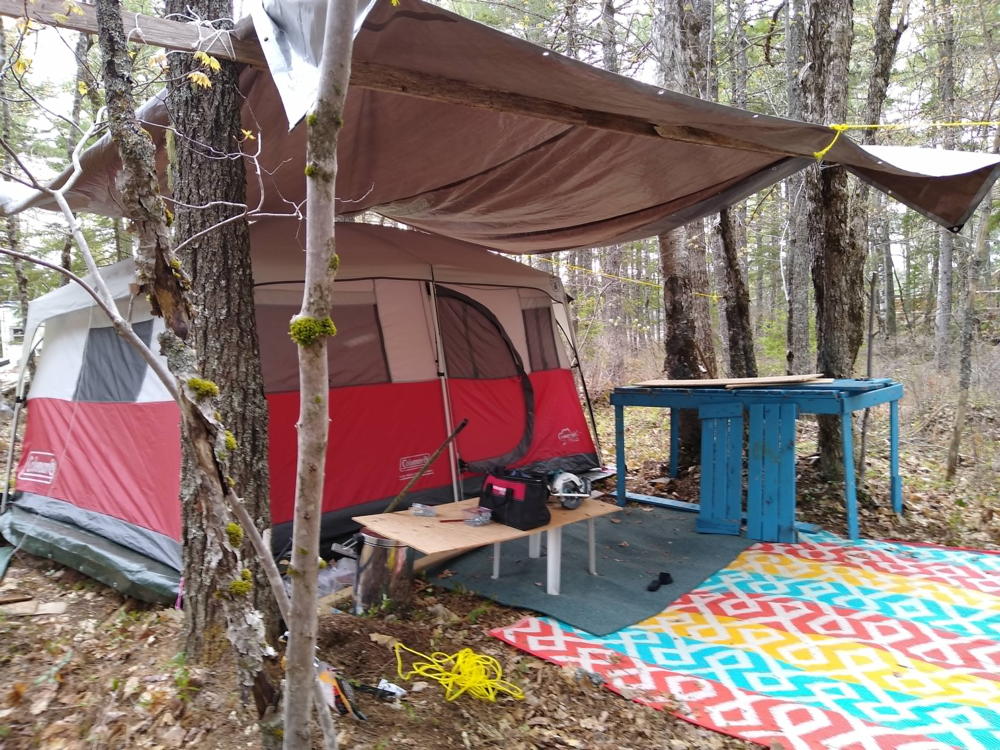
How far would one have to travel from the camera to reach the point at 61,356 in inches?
163

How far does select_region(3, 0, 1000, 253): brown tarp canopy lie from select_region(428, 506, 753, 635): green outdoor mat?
2130 millimetres

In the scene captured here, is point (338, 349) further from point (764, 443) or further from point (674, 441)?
point (674, 441)

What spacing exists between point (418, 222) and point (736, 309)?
2.70 m

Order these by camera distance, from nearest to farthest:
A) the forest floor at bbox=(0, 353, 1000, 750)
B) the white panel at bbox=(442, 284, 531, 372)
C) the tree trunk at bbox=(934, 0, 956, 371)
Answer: the forest floor at bbox=(0, 353, 1000, 750)
the white panel at bbox=(442, 284, 531, 372)
the tree trunk at bbox=(934, 0, 956, 371)

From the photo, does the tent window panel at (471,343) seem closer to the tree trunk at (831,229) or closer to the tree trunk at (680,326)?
the tree trunk at (680,326)

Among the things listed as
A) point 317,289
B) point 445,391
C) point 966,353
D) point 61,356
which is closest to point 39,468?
point 61,356

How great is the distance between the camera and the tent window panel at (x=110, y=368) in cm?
344

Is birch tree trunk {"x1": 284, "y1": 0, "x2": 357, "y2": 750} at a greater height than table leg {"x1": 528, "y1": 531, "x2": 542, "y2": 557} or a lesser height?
greater

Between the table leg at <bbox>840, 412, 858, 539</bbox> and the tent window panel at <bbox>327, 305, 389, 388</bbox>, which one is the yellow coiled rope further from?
the table leg at <bbox>840, 412, 858, 539</bbox>

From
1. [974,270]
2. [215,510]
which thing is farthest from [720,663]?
[974,270]

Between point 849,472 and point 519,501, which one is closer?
point 519,501

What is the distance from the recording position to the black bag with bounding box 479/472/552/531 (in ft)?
9.62

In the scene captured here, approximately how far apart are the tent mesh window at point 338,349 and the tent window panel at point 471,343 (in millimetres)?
556

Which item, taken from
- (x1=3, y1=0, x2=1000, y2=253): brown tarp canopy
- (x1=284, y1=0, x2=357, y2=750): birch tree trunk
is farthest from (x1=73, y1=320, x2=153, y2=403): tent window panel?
(x1=284, y1=0, x2=357, y2=750): birch tree trunk
